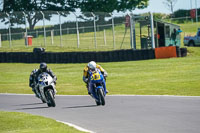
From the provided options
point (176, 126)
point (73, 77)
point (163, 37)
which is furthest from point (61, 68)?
point (176, 126)

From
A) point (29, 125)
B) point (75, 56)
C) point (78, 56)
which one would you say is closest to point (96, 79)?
point (29, 125)

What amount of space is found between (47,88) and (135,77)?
9.19 meters

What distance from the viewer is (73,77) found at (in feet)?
86.0

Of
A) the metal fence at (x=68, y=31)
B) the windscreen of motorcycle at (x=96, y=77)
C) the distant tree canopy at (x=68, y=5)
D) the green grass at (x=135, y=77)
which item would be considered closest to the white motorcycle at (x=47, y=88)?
the windscreen of motorcycle at (x=96, y=77)

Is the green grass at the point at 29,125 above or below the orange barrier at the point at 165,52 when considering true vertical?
below

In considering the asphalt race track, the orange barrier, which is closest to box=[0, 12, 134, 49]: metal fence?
the orange barrier

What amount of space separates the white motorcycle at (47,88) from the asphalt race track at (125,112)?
0.24 metres

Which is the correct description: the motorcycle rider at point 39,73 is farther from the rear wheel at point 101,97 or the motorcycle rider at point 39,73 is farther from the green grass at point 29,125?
Answer: the green grass at point 29,125

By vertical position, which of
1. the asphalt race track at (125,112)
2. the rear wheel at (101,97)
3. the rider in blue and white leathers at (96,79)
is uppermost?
the rider in blue and white leathers at (96,79)

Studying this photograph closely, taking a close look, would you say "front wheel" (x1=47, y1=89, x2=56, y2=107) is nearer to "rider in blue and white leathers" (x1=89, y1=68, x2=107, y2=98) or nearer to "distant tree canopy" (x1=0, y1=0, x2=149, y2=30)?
"rider in blue and white leathers" (x1=89, y1=68, x2=107, y2=98)

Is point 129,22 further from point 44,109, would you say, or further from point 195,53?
point 44,109

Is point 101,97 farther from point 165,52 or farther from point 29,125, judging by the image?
point 165,52

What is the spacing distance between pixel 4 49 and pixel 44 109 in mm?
24332

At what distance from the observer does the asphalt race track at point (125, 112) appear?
32.8 ft
